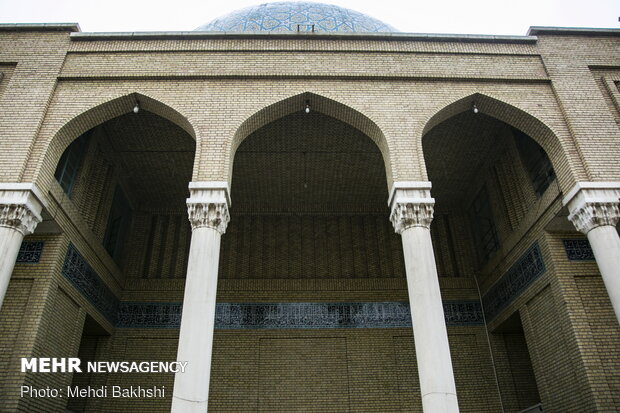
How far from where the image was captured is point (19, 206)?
6.17m

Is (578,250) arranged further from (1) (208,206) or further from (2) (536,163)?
(1) (208,206)

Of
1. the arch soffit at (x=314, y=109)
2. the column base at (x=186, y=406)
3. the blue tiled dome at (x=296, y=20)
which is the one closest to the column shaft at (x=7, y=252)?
the column base at (x=186, y=406)

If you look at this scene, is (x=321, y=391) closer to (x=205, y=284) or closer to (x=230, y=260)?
(x=230, y=260)

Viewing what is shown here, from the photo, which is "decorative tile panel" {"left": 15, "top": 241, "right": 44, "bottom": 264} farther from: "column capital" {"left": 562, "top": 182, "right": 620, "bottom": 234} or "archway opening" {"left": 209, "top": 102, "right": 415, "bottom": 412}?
"column capital" {"left": 562, "top": 182, "right": 620, "bottom": 234}

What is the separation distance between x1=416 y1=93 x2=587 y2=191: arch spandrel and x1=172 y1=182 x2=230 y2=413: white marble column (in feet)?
9.57

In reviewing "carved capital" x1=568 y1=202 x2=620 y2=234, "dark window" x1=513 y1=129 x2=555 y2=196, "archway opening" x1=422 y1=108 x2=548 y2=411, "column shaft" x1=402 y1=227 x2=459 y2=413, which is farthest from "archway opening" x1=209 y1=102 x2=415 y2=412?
"carved capital" x1=568 y1=202 x2=620 y2=234

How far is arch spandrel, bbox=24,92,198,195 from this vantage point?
6.63 meters

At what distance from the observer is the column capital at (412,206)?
21.0 feet

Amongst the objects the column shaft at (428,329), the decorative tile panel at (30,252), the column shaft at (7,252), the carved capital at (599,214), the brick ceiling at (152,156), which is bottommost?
the column shaft at (428,329)

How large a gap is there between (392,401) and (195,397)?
16.0 feet

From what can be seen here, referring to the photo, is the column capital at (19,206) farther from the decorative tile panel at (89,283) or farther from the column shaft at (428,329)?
the column shaft at (428,329)

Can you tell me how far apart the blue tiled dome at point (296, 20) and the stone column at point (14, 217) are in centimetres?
462

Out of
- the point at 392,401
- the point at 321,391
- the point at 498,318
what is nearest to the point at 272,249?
the point at 321,391

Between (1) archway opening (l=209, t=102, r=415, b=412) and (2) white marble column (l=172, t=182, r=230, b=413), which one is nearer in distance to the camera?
(2) white marble column (l=172, t=182, r=230, b=413)
